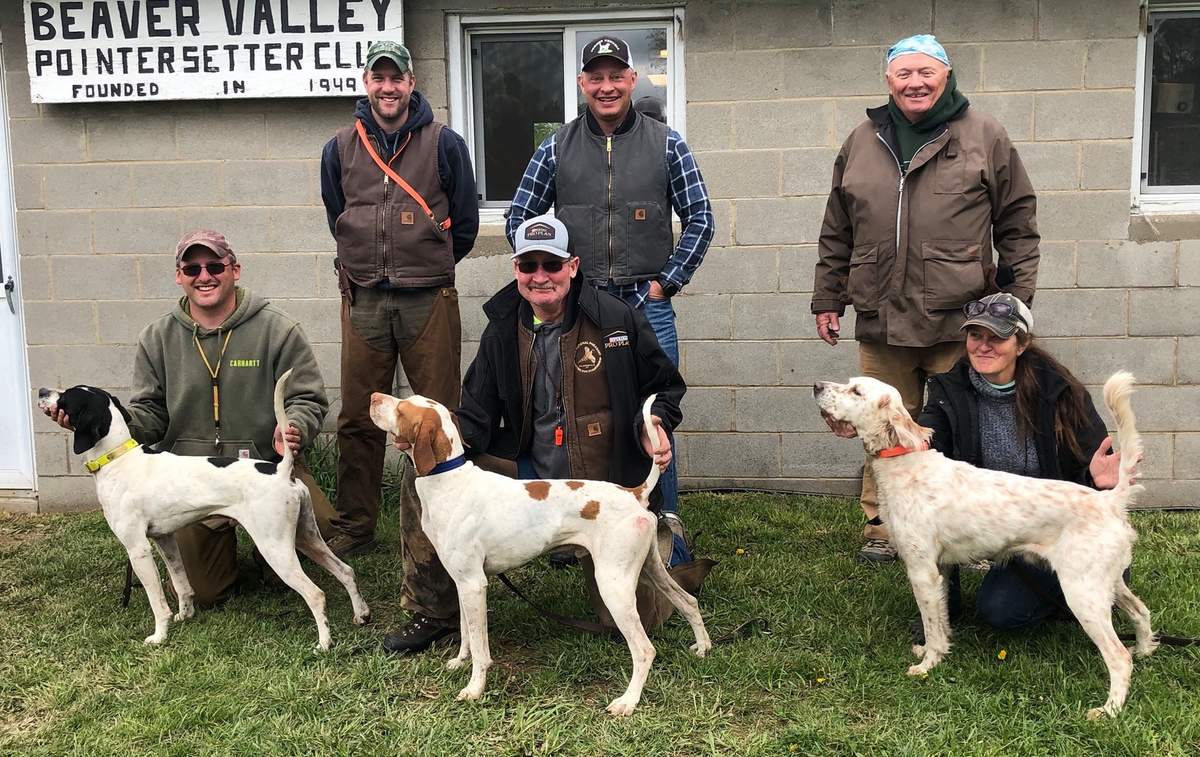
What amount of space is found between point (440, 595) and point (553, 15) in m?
3.52

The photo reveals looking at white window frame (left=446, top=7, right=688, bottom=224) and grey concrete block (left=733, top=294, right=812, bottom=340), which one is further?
grey concrete block (left=733, top=294, right=812, bottom=340)

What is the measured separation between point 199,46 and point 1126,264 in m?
5.33

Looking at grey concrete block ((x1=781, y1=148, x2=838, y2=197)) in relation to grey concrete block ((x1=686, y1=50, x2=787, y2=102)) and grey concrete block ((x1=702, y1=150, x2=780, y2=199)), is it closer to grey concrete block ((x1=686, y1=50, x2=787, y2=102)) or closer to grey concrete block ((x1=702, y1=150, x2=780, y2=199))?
grey concrete block ((x1=702, y1=150, x2=780, y2=199))

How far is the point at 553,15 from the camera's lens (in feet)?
18.4

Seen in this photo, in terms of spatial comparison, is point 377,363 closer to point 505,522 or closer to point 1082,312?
point 505,522

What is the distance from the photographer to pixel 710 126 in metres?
5.55

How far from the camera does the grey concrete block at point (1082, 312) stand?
215 inches

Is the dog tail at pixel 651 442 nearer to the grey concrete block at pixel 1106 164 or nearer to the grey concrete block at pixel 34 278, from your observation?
the grey concrete block at pixel 1106 164

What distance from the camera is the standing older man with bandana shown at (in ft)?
13.6

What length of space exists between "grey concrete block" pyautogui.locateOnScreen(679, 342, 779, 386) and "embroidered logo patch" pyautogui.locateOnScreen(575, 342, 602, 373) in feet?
7.08

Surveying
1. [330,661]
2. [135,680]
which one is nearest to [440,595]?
[330,661]

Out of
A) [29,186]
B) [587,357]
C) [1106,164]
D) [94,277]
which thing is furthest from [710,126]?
[29,186]

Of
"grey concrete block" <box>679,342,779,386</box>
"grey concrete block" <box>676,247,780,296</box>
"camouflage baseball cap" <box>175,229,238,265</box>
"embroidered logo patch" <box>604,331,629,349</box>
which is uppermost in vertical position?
"camouflage baseball cap" <box>175,229,238,265</box>

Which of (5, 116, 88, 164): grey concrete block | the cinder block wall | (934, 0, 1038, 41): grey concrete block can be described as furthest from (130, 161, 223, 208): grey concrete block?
(934, 0, 1038, 41): grey concrete block
